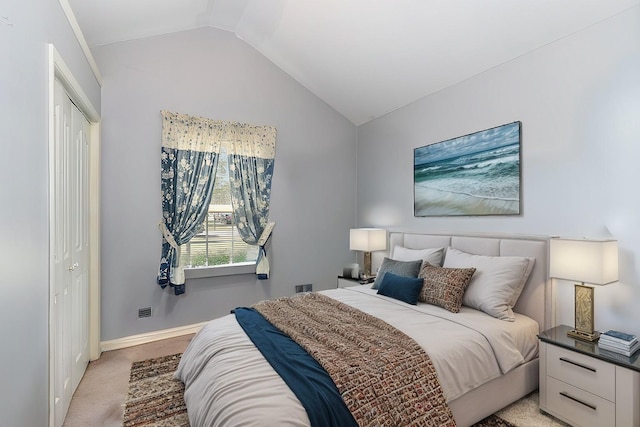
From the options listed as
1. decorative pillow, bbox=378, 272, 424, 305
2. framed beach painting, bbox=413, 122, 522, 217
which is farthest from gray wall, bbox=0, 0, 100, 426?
framed beach painting, bbox=413, 122, 522, 217

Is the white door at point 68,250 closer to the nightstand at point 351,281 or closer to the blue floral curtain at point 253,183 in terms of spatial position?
the blue floral curtain at point 253,183

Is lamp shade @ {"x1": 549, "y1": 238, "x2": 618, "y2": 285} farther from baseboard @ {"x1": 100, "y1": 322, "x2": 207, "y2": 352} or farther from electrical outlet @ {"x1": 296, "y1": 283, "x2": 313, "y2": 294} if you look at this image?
baseboard @ {"x1": 100, "y1": 322, "x2": 207, "y2": 352}

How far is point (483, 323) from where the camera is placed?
2.14m

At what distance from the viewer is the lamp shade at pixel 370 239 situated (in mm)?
3838

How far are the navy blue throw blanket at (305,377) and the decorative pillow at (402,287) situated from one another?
113 cm

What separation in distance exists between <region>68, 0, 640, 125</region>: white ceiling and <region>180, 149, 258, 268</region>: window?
4.70ft

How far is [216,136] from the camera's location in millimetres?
3654

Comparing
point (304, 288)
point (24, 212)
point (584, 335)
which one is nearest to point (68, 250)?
point (24, 212)

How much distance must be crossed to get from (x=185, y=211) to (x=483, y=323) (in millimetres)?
3020

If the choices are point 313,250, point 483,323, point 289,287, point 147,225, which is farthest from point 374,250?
point 147,225

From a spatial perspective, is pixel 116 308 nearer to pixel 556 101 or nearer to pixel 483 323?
pixel 483 323

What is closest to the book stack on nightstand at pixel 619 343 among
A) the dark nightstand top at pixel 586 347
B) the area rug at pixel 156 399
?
A: the dark nightstand top at pixel 586 347

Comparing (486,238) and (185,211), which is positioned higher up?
(185,211)

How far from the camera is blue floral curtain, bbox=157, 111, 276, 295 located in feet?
11.1
